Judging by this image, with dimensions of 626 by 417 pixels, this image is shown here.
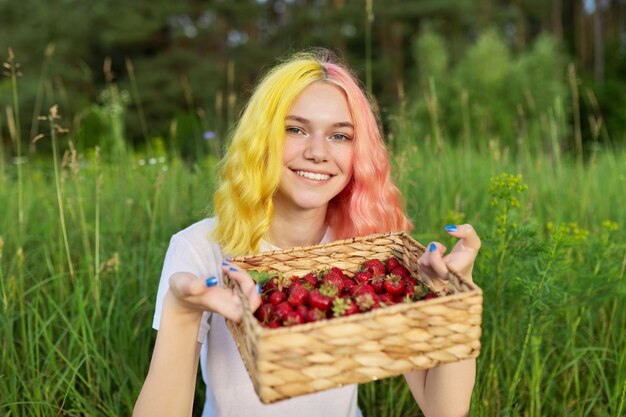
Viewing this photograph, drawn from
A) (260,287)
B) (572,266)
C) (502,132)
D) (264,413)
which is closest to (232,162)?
(260,287)

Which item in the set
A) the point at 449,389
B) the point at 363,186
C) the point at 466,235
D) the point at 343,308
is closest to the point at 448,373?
the point at 449,389

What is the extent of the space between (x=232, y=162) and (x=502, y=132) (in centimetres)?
1324

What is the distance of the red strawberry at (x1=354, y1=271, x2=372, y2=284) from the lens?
1.52 meters

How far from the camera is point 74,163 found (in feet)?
7.14

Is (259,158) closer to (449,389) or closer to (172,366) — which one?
(172,366)

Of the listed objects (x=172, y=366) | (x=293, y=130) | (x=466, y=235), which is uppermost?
(x=293, y=130)

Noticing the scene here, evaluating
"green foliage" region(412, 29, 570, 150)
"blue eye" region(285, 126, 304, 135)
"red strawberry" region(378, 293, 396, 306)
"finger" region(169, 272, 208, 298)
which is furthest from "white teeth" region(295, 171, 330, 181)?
"green foliage" region(412, 29, 570, 150)

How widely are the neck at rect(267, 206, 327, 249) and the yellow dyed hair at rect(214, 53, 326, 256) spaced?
7 cm

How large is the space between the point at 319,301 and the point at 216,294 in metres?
0.20

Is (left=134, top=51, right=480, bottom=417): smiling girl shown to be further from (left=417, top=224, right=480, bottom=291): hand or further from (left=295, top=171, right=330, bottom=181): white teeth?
(left=417, top=224, right=480, bottom=291): hand

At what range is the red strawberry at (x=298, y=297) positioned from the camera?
1339 mm

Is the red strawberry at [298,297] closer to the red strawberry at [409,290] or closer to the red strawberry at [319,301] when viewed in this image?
the red strawberry at [319,301]

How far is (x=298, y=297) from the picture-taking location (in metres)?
1.34

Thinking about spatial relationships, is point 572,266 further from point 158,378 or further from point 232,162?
point 158,378
